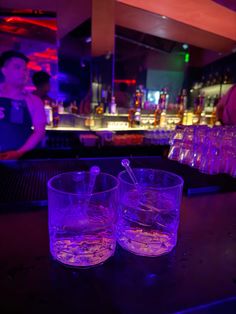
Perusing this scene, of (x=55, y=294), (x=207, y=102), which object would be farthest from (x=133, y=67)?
(x=55, y=294)

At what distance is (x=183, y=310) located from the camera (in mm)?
381

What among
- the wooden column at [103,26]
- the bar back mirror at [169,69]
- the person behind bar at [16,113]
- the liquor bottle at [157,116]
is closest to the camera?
the person behind bar at [16,113]

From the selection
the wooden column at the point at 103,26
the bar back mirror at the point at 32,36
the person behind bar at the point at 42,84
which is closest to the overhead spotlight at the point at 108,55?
the wooden column at the point at 103,26

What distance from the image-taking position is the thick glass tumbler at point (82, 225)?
485mm

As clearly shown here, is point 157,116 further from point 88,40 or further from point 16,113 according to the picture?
point 16,113

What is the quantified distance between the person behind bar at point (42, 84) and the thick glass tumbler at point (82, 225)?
2.41 meters

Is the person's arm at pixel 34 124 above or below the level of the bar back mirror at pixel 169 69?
below

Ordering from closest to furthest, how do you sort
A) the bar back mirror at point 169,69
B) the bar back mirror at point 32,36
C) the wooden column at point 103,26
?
the wooden column at point 103,26, the bar back mirror at point 32,36, the bar back mirror at point 169,69

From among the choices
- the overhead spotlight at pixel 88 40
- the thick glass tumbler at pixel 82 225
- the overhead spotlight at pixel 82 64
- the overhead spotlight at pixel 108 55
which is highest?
the overhead spotlight at pixel 88 40

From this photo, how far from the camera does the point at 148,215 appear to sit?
0.56 meters

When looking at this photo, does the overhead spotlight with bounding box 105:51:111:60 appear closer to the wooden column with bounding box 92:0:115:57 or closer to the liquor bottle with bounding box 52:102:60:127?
the wooden column with bounding box 92:0:115:57

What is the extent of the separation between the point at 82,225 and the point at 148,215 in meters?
0.14

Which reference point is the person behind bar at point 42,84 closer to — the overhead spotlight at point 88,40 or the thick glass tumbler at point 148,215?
the overhead spotlight at point 88,40

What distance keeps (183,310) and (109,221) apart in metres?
0.20
